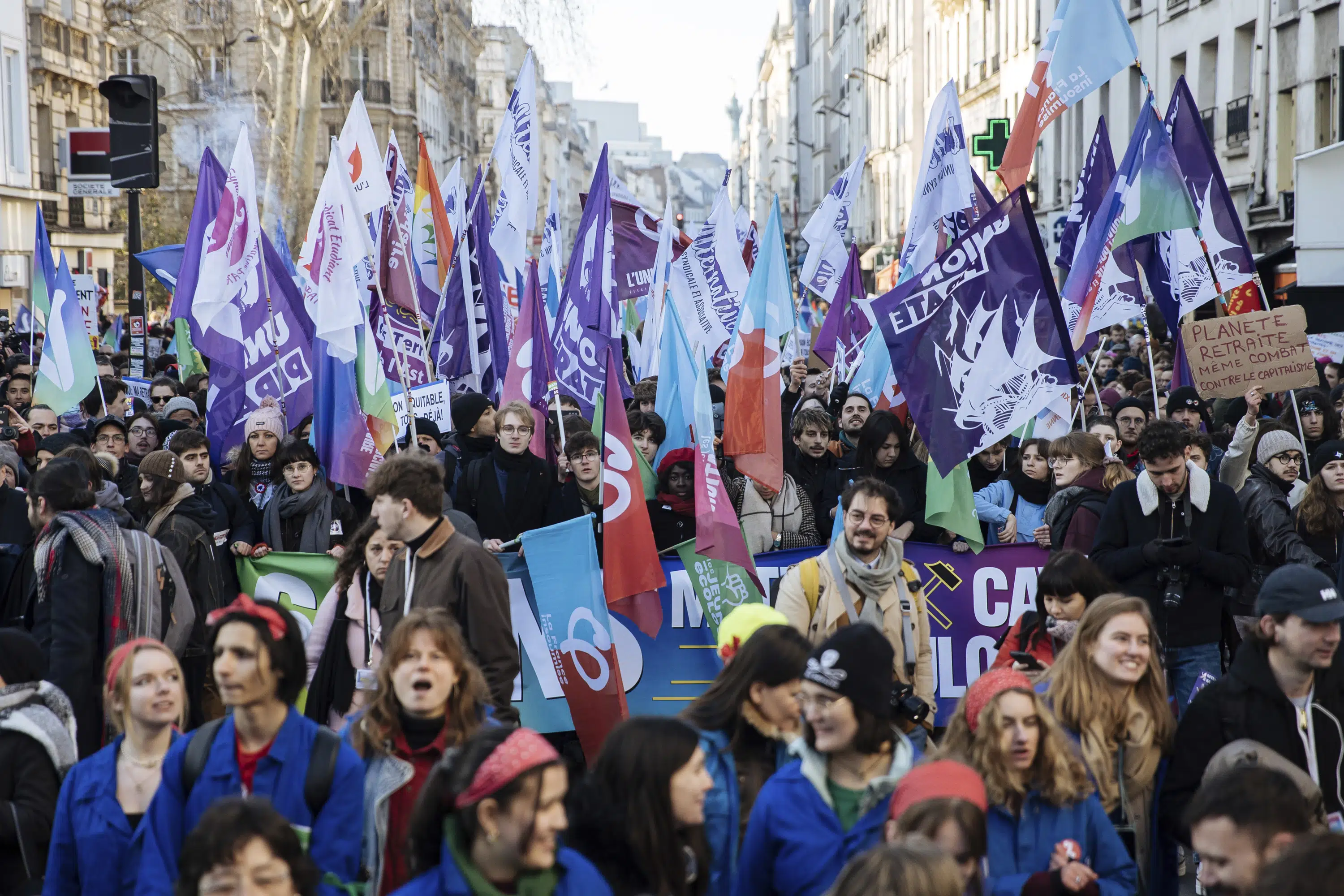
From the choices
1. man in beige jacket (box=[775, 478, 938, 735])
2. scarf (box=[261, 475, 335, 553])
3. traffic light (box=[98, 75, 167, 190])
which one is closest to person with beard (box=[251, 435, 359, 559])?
scarf (box=[261, 475, 335, 553])

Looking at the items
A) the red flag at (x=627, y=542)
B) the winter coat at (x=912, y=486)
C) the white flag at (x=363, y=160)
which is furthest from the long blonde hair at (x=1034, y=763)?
the white flag at (x=363, y=160)

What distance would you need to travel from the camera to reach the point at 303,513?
8.02 metres

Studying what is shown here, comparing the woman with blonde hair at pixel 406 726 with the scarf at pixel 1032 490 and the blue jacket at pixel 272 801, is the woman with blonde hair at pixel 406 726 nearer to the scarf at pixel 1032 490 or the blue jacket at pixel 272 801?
the blue jacket at pixel 272 801

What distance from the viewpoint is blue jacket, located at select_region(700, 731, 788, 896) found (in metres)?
3.76

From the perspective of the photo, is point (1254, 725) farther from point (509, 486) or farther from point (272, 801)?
point (509, 486)

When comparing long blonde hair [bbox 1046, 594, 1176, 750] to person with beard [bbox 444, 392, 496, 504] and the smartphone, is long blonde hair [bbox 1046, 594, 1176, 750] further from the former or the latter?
person with beard [bbox 444, 392, 496, 504]

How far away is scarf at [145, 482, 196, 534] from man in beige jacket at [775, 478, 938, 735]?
2.98 meters

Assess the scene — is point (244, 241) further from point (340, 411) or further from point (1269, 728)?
point (1269, 728)

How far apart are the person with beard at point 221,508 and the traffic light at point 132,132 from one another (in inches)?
265

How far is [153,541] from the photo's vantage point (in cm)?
583

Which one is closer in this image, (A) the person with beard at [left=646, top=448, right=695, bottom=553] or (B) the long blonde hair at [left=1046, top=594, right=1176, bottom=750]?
(B) the long blonde hair at [left=1046, top=594, right=1176, bottom=750]

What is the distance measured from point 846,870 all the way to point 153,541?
3756 mm

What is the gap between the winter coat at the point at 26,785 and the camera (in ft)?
13.3

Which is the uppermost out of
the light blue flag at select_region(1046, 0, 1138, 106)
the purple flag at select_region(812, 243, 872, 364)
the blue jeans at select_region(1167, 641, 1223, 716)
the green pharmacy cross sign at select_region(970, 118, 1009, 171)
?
the green pharmacy cross sign at select_region(970, 118, 1009, 171)
